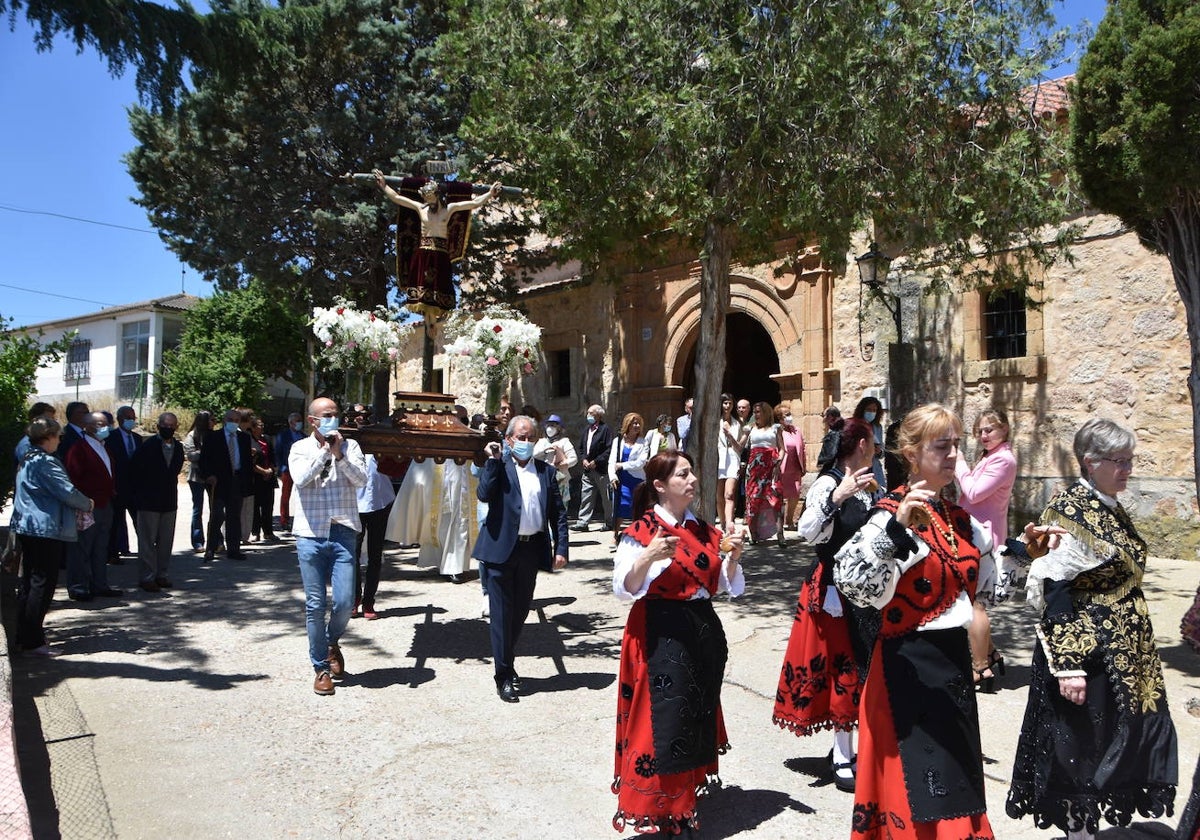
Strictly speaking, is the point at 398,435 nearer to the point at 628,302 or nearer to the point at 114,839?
the point at 114,839

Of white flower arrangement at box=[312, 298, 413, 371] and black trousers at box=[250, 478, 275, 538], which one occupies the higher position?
white flower arrangement at box=[312, 298, 413, 371]

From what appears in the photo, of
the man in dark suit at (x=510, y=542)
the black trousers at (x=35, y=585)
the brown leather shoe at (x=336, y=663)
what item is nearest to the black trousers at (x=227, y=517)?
the black trousers at (x=35, y=585)

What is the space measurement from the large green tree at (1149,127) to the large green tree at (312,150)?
9.62 meters

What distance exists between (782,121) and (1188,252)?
3178mm

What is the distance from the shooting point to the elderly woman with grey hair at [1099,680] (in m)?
3.33

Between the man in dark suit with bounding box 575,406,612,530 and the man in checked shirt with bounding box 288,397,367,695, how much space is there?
719 cm

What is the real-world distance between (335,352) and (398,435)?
2644mm

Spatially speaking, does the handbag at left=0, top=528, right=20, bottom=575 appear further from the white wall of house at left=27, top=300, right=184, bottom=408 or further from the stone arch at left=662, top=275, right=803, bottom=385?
the white wall of house at left=27, top=300, right=184, bottom=408

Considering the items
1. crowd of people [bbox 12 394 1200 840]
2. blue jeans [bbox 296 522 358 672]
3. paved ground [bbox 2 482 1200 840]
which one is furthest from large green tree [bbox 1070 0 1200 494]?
blue jeans [bbox 296 522 358 672]

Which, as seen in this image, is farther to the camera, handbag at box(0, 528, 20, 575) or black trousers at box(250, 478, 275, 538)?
black trousers at box(250, 478, 275, 538)

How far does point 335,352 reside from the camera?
7945 mm

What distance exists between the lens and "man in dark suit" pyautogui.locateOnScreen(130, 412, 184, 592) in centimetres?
903

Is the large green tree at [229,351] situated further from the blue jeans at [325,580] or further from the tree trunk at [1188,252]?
the tree trunk at [1188,252]

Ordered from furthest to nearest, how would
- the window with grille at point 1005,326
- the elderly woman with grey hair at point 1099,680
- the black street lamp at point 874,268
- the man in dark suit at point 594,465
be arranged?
the man in dark suit at point 594,465
the window with grille at point 1005,326
the black street lamp at point 874,268
the elderly woman with grey hair at point 1099,680
